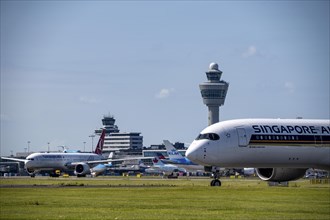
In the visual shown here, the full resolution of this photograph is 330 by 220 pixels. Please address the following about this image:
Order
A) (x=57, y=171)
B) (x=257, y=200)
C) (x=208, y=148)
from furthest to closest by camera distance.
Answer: (x=57, y=171), (x=208, y=148), (x=257, y=200)

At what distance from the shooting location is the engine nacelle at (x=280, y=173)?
55625 millimetres

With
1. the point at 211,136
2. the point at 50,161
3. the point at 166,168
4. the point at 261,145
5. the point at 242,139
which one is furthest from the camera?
the point at 166,168

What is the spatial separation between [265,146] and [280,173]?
3.85m

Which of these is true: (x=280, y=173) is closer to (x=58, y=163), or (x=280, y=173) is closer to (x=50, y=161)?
(x=50, y=161)

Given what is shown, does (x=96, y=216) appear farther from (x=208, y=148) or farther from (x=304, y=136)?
(x=304, y=136)

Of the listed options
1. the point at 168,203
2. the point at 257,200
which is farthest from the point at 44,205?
the point at 257,200

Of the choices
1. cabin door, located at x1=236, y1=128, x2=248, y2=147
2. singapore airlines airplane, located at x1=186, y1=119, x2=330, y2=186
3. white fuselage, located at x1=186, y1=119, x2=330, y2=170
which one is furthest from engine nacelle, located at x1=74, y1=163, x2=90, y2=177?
cabin door, located at x1=236, y1=128, x2=248, y2=147

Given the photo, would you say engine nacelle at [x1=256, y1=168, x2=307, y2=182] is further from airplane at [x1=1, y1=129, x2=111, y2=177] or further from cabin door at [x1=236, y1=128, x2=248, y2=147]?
airplane at [x1=1, y1=129, x2=111, y2=177]

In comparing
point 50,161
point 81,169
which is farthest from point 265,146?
point 50,161

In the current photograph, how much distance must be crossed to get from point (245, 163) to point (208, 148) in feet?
10.4

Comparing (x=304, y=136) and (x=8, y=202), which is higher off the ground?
(x=304, y=136)

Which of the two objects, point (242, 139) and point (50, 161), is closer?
point (242, 139)

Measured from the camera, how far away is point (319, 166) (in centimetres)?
5588

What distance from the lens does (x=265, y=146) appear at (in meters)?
52.9
